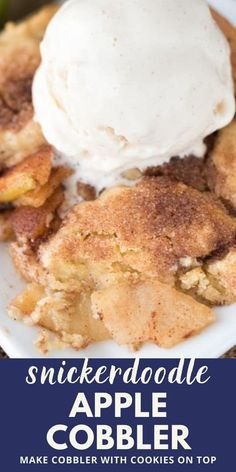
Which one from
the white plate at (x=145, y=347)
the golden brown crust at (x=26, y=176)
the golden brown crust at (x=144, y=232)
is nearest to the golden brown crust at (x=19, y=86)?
the golden brown crust at (x=26, y=176)

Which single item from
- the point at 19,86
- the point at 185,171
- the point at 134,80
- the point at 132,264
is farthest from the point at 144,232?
the point at 19,86

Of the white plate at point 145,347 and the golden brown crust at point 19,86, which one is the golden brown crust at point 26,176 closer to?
the golden brown crust at point 19,86

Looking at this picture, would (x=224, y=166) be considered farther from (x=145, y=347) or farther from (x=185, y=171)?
(x=145, y=347)

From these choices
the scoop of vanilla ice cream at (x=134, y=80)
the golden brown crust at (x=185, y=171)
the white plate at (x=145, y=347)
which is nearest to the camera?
the white plate at (x=145, y=347)

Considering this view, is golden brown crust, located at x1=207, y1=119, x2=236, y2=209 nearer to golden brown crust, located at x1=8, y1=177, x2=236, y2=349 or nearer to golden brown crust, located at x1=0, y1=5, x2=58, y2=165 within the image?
golden brown crust, located at x1=8, y1=177, x2=236, y2=349

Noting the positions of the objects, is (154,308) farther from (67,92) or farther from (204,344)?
(67,92)

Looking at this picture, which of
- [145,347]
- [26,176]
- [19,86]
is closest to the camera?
[145,347]

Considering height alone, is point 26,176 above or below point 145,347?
above

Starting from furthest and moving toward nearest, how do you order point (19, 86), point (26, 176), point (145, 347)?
point (19, 86) < point (26, 176) < point (145, 347)
